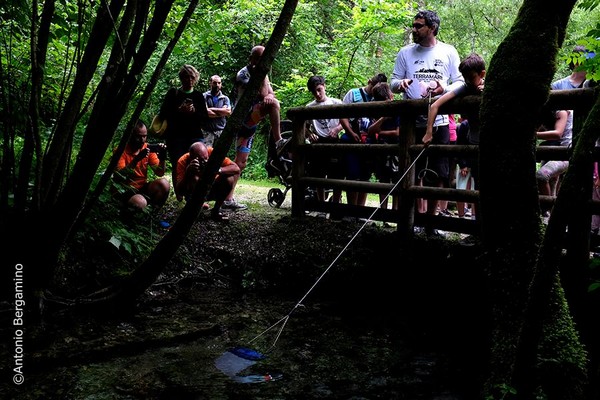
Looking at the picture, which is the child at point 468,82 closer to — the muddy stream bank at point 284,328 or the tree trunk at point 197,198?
the muddy stream bank at point 284,328

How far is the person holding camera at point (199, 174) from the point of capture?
626 cm

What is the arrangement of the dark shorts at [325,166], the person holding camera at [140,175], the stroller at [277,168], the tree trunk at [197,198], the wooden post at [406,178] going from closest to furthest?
the tree trunk at [197,198] < the wooden post at [406,178] < the person holding camera at [140,175] < the dark shorts at [325,166] < the stroller at [277,168]

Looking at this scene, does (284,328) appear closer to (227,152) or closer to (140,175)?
(227,152)

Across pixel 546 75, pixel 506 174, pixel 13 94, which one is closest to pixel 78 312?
pixel 13 94

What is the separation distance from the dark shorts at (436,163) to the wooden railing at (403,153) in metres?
0.30

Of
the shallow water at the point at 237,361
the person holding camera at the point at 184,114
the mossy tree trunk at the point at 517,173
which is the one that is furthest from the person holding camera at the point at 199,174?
the mossy tree trunk at the point at 517,173

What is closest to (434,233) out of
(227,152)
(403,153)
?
(403,153)

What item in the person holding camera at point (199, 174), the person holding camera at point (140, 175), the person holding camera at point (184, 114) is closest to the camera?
the person holding camera at point (140, 175)

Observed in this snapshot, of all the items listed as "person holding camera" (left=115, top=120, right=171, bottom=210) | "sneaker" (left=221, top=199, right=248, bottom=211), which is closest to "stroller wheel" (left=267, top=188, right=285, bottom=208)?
"sneaker" (left=221, top=199, right=248, bottom=211)

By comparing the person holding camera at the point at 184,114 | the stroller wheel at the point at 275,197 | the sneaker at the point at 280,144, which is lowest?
the stroller wheel at the point at 275,197

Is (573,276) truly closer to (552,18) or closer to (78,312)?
(552,18)

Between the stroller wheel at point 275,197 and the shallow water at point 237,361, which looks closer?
the shallow water at point 237,361

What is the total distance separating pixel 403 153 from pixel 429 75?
1.06 m

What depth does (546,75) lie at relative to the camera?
304 centimetres
